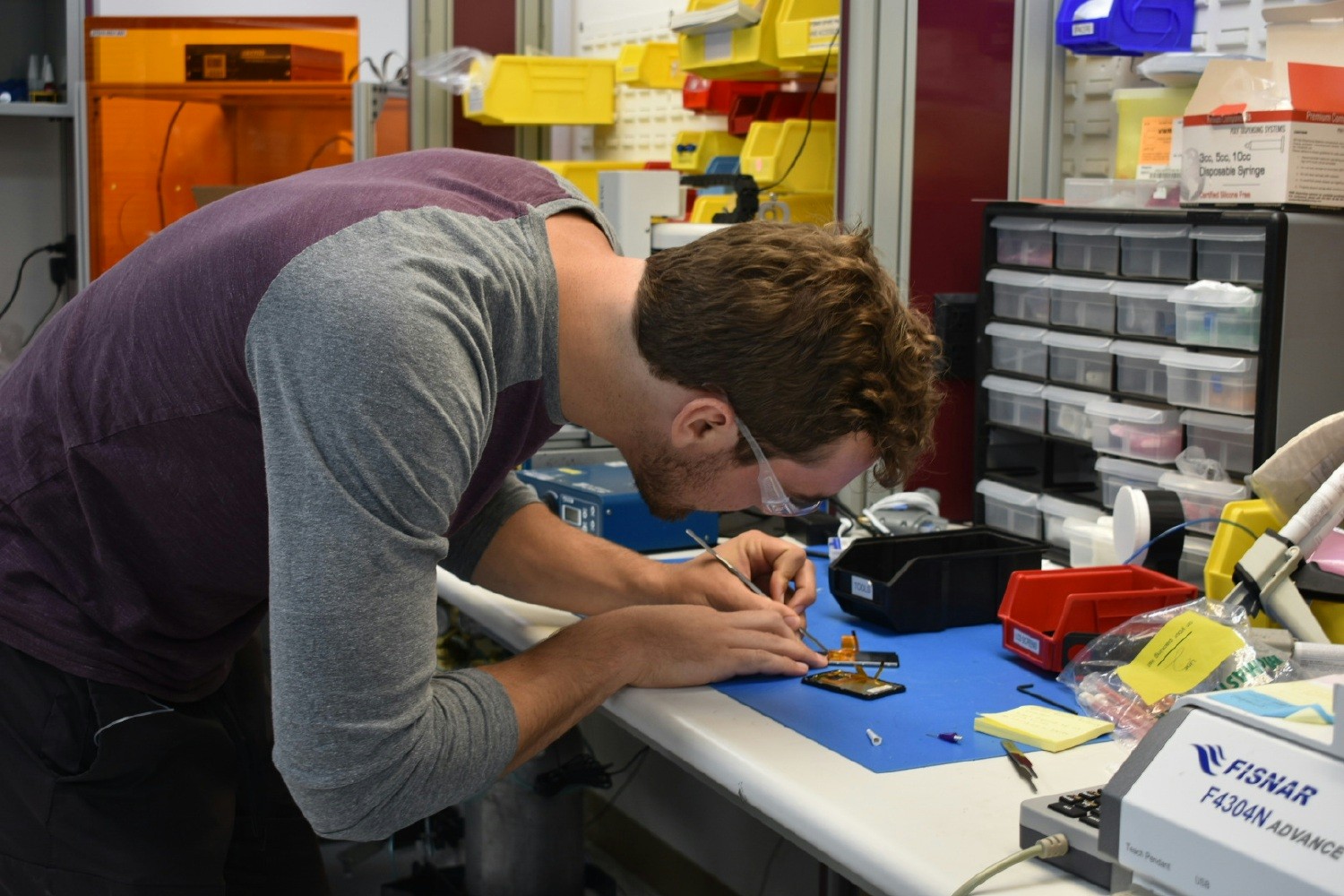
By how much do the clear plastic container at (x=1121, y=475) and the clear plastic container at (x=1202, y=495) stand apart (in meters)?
0.03

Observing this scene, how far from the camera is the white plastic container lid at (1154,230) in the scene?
1.67 metres

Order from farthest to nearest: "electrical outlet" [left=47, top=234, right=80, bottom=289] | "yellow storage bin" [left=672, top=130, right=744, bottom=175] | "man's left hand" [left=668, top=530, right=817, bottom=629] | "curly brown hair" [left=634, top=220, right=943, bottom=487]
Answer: "electrical outlet" [left=47, top=234, right=80, bottom=289]
"yellow storage bin" [left=672, top=130, right=744, bottom=175]
"man's left hand" [left=668, top=530, right=817, bottom=629]
"curly brown hair" [left=634, top=220, right=943, bottom=487]

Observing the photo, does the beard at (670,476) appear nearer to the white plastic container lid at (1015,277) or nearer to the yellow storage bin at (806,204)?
the white plastic container lid at (1015,277)

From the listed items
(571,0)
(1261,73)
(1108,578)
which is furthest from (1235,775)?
(571,0)

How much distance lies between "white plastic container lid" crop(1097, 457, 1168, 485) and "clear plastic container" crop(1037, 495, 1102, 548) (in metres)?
0.07

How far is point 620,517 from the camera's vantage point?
1.84 m

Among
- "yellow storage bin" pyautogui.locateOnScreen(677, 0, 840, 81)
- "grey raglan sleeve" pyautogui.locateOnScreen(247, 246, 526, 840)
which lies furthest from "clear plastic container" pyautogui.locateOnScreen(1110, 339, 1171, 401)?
"grey raglan sleeve" pyautogui.locateOnScreen(247, 246, 526, 840)

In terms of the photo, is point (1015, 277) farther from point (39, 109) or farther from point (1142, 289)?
point (39, 109)

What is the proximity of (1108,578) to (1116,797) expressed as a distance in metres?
0.63

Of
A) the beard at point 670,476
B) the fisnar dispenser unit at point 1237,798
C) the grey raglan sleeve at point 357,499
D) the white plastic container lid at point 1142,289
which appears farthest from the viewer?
the white plastic container lid at point 1142,289

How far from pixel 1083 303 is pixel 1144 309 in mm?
117

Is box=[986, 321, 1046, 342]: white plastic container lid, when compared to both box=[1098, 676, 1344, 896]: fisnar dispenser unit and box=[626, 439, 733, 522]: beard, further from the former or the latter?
box=[1098, 676, 1344, 896]: fisnar dispenser unit

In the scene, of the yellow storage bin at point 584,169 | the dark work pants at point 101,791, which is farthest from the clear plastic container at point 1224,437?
the yellow storage bin at point 584,169

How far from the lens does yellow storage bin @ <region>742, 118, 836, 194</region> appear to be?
7.87ft
